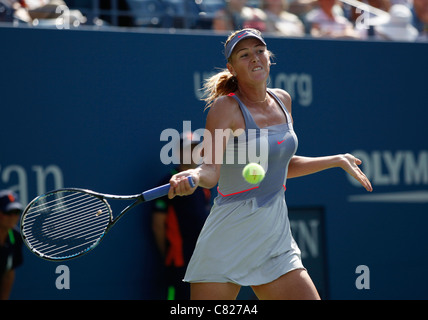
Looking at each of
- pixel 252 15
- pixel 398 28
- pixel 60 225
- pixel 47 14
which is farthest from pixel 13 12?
pixel 398 28

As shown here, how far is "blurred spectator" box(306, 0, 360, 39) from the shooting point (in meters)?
6.96

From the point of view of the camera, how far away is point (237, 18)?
21.8 ft

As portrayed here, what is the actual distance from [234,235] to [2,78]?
A: 2.83 meters

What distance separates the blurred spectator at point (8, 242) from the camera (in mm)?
5145

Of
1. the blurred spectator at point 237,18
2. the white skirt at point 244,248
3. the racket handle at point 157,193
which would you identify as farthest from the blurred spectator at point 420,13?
the racket handle at point 157,193

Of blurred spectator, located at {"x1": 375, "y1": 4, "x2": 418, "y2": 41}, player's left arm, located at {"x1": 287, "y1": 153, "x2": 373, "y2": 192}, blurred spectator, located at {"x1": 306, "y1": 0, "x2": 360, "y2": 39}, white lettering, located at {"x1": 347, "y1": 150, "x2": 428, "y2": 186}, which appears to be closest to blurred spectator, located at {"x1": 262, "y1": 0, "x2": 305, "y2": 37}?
blurred spectator, located at {"x1": 306, "y1": 0, "x2": 360, "y2": 39}

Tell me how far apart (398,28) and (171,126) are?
2853mm

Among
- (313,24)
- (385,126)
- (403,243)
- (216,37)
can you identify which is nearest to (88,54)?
(216,37)

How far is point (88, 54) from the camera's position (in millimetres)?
5785

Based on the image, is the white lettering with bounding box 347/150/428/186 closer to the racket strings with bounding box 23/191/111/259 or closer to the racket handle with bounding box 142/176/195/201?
the racket strings with bounding box 23/191/111/259

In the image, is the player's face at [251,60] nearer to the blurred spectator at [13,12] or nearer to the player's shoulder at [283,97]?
the player's shoulder at [283,97]

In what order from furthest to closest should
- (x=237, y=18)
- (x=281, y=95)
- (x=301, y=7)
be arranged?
(x=301, y=7)
(x=237, y=18)
(x=281, y=95)

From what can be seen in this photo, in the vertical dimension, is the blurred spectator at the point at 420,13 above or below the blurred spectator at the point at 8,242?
above

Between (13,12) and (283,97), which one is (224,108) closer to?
(283,97)
